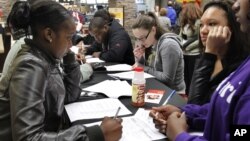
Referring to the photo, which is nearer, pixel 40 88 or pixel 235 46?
pixel 40 88

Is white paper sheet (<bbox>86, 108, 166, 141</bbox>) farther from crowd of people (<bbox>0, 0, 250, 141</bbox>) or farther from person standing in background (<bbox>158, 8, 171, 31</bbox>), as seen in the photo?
person standing in background (<bbox>158, 8, 171, 31</bbox>)

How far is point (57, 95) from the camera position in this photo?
1206 millimetres

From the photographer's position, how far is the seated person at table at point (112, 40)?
3.24m

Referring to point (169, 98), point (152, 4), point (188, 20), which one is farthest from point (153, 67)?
point (152, 4)

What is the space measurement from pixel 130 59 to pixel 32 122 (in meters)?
2.44

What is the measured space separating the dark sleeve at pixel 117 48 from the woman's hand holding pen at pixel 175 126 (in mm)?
2030

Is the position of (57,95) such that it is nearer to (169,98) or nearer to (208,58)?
(169,98)

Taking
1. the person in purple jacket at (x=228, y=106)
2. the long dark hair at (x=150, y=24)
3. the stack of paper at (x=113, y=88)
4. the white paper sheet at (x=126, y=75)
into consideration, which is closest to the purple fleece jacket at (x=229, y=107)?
the person in purple jacket at (x=228, y=106)

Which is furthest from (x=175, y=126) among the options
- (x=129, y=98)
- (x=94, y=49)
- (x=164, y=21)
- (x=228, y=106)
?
(x=164, y=21)

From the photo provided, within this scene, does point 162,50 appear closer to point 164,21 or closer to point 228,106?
point 228,106

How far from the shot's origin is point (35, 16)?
1211mm

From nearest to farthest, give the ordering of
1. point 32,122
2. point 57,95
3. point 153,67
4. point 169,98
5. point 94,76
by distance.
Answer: point 32,122
point 57,95
point 169,98
point 94,76
point 153,67

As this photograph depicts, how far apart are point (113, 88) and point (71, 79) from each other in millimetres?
293

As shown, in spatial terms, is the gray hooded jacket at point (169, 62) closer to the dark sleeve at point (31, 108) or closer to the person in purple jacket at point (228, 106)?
the person in purple jacket at point (228, 106)
